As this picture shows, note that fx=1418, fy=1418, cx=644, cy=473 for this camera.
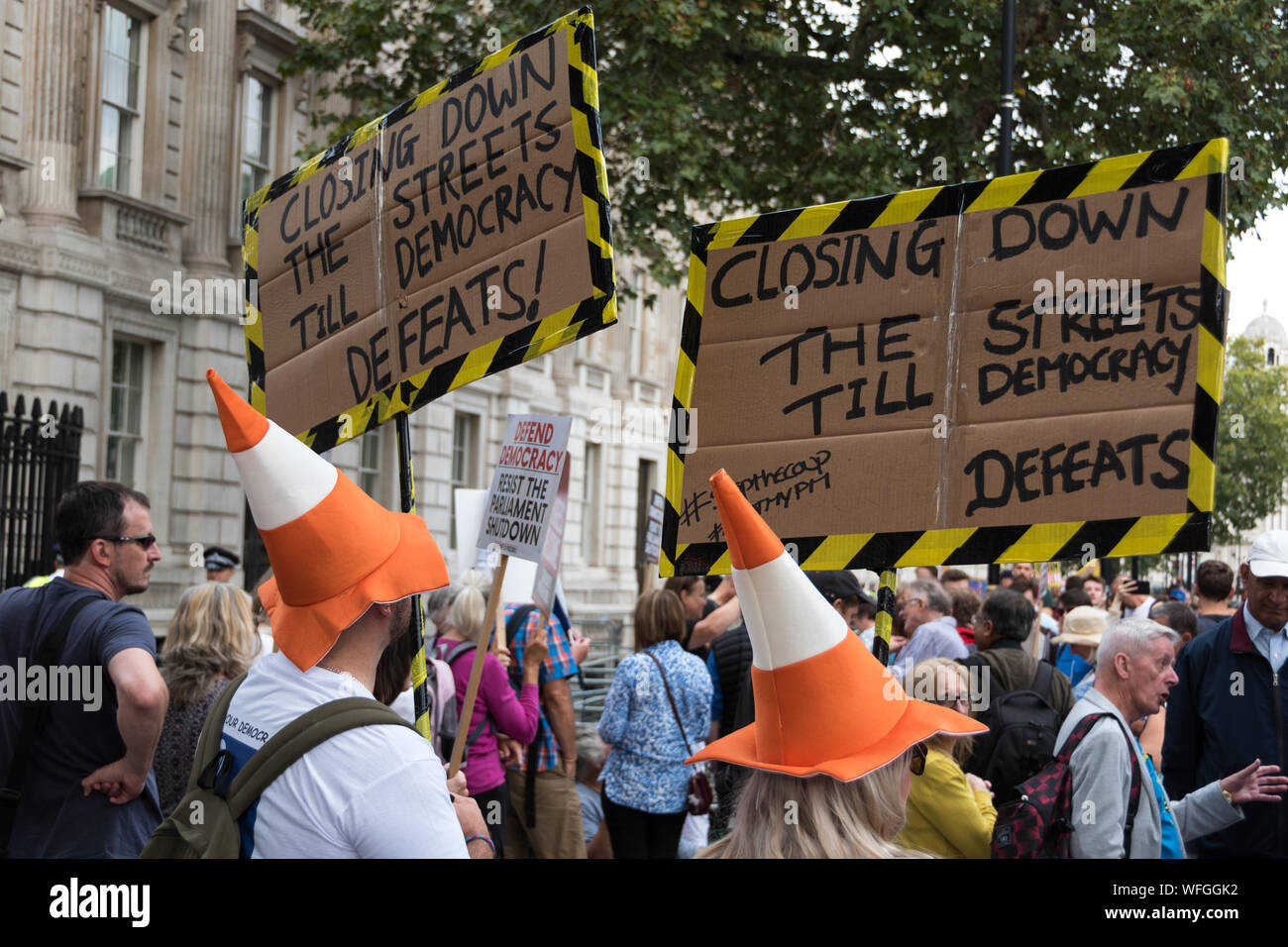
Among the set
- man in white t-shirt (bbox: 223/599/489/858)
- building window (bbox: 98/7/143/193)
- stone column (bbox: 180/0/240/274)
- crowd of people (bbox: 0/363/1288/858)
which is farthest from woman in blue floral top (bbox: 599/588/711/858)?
stone column (bbox: 180/0/240/274)

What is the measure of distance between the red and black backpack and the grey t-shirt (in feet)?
8.22

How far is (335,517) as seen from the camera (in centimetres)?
270

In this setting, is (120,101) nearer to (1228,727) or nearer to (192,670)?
(192,670)

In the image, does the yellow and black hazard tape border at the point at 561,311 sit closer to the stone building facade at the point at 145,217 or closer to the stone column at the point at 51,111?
the stone building facade at the point at 145,217

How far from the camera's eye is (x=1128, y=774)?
13.4 feet

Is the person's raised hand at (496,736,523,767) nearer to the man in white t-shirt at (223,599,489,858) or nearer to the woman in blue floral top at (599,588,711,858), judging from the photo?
the woman in blue floral top at (599,588,711,858)

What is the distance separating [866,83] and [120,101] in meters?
9.03

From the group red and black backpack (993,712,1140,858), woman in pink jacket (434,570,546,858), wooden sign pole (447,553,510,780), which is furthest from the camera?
woman in pink jacket (434,570,546,858)

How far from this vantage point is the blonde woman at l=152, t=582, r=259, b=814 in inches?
212

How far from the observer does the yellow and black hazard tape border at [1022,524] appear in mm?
3330

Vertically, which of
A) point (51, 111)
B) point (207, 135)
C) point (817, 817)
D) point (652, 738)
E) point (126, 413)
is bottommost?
point (652, 738)

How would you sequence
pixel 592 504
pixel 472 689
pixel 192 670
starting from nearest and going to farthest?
pixel 472 689 < pixel 192 670 < pixel 592 504

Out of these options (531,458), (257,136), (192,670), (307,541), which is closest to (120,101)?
(257,136)

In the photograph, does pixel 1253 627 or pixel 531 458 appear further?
pixel 531 458
